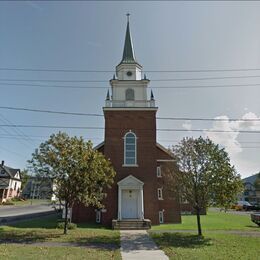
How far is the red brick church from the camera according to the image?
66.2 ft

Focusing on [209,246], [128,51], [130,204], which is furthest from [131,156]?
[128,51]

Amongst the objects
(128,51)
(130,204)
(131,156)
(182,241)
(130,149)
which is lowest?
(182,241)

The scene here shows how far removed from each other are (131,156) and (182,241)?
9.32 metres

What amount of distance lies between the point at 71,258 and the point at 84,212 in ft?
40.6

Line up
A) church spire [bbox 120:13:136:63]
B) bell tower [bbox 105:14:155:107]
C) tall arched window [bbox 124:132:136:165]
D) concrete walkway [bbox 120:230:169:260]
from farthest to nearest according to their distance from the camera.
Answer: church spire [bbox 120:13:136:63] < bell tower [bbox 105:14:155:107] < tall arched window [bbox 124:132:136:165] < concrete walkway [bbox 120:230:169:260]

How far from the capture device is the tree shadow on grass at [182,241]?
12203mm

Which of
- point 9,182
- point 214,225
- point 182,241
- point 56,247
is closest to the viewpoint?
point 56,247

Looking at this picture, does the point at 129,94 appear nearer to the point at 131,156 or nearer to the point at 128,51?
the point at 128,51

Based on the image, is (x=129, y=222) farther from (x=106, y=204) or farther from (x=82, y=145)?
(x=82, y=145)

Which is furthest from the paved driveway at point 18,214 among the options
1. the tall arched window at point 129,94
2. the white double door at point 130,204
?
the tall arched window at point 129,94

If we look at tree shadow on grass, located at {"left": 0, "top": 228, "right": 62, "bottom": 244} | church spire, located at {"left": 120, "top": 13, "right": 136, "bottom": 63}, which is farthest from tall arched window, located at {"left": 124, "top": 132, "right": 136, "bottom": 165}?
tree shadow on grass, located at {"left": 0, "top": 228, "right": 62, "bottom": 244}

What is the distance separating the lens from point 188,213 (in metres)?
31.8

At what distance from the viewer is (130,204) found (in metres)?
20.4

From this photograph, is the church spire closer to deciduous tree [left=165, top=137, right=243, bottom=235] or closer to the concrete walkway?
deciduous tree [left=165, top=137, right=243, bottom=235]
